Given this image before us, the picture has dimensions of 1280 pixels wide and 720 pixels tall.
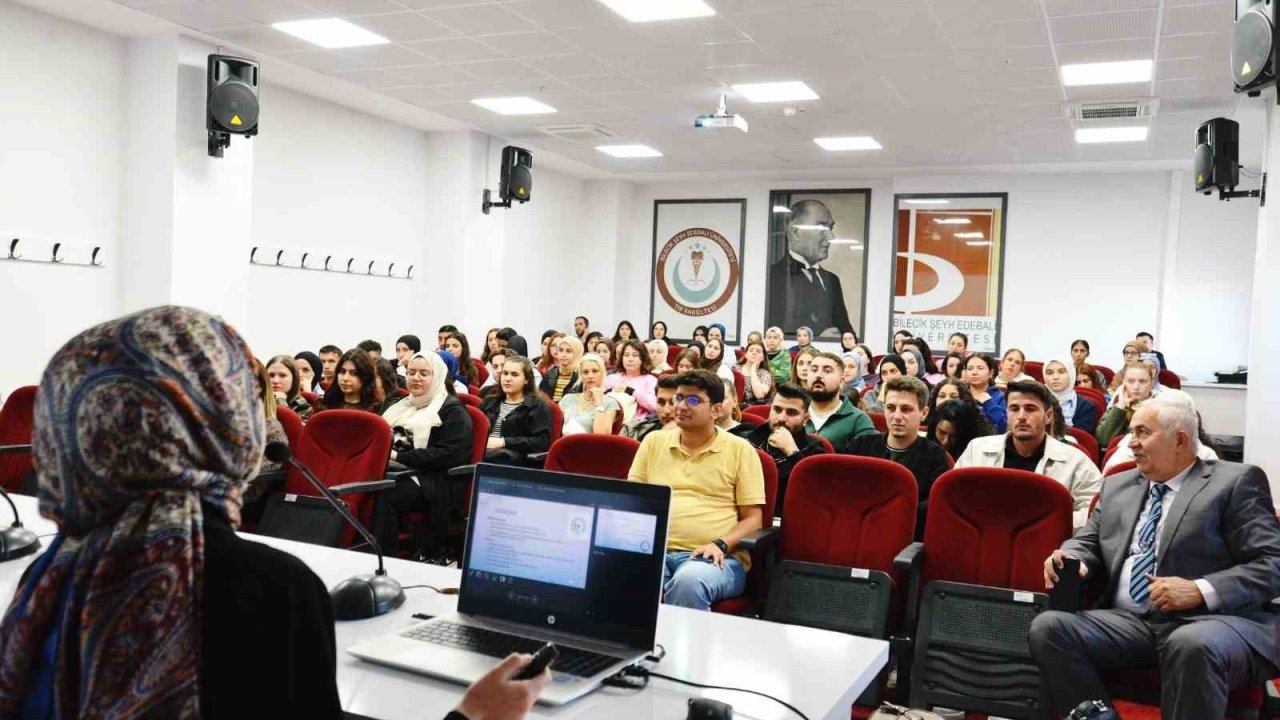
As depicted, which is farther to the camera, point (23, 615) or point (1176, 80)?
point (1176, 80)

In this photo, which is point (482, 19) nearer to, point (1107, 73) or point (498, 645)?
point (1107, 73)

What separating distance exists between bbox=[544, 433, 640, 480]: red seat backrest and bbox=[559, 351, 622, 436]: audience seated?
1811mm

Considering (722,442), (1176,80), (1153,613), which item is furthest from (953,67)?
(1153,613)

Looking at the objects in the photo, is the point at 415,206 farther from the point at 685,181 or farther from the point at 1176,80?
the point at 1176,80

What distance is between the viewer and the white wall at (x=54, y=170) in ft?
23.1

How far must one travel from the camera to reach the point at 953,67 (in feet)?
24.7

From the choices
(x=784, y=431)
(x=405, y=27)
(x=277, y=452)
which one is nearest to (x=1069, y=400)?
(x=784, y=431)

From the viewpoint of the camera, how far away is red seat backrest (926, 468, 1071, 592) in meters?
3.24

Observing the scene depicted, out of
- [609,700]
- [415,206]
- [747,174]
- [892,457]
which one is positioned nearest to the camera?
[609,700]

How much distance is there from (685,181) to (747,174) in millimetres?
1103

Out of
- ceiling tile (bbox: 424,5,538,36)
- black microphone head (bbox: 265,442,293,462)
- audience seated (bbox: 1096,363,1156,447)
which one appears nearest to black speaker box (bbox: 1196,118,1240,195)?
audience seated (bbox: 1096,363,1156,447)

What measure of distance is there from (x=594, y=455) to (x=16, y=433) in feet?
10.1

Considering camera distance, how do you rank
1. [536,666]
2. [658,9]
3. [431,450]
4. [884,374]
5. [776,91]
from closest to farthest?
[536,666] < [431,450] < [658,9] < [884,374] < [776,91]

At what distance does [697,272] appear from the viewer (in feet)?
46.8
